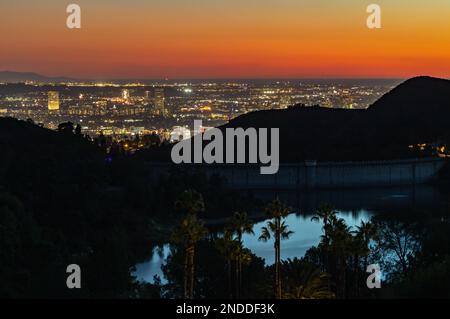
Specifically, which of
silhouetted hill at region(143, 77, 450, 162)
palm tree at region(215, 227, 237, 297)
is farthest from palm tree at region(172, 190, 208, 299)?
silhouetted hill at region(143, 77, 450, 162)

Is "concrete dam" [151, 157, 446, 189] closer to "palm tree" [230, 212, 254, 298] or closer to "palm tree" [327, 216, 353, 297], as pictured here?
"palm tree" [230, 212, 254, 298]

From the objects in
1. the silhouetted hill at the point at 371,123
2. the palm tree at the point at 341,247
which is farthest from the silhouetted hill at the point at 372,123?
the palm tree at the point at 341,247

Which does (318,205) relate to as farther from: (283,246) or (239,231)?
(239,231)

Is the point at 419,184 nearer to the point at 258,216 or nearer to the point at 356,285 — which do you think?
the point at 258,216

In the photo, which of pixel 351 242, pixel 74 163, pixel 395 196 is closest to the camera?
pixel 351 242

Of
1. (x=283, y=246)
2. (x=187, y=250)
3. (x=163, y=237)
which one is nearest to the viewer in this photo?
(x=187, y=250)

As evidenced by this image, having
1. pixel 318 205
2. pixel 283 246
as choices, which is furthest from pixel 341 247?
pixel 318 205

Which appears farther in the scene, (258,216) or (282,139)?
(282,139)
